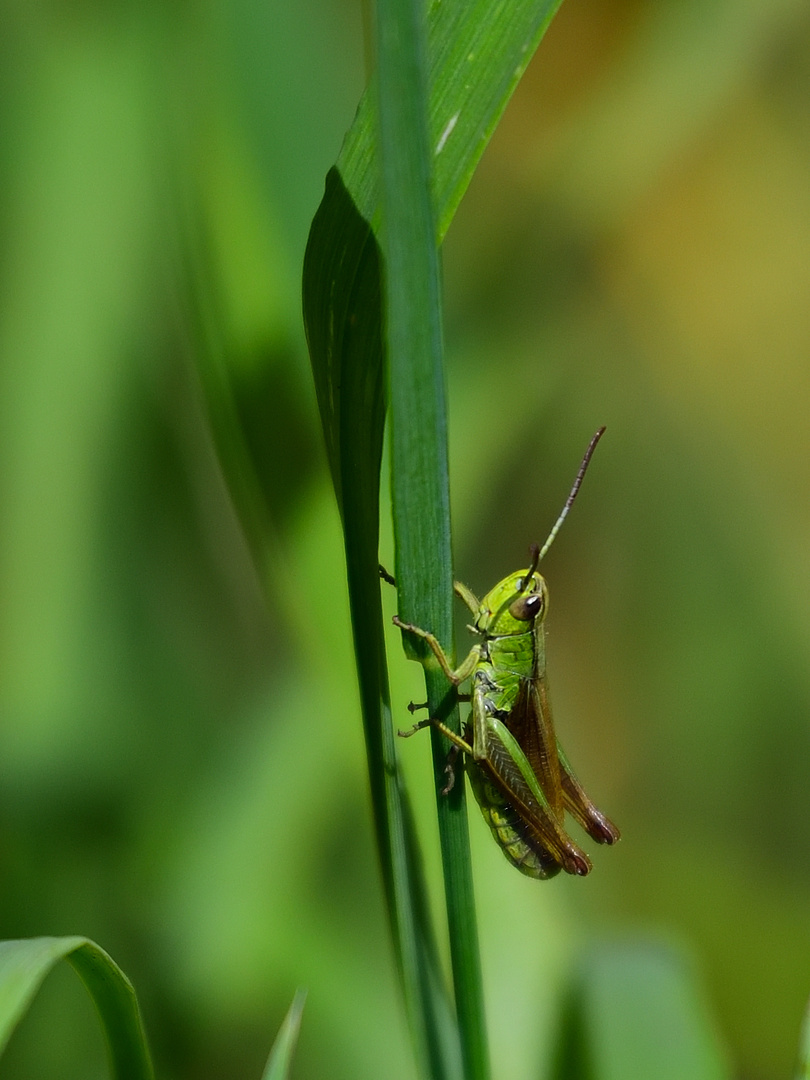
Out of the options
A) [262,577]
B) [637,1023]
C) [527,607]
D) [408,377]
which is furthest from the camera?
[527,607]

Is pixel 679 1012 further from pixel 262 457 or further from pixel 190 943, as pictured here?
pixel 262 457

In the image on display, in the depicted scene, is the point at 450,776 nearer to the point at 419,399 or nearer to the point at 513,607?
the point at 419,399

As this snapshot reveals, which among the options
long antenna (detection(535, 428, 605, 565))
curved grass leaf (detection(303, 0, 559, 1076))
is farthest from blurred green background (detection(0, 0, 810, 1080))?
curved grass leaf (detection(303, 0, 559, 1076))

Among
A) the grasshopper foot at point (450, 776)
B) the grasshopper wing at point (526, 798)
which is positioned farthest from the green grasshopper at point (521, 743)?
the grasshopper foot at point (450, 776)

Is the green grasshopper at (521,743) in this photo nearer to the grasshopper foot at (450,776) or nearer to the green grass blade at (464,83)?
the grasshopper foot at (450,776)

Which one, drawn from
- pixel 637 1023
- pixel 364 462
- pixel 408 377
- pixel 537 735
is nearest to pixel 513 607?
pixel 537 735

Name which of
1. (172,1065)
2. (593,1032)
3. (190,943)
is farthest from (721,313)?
(172,1065)
